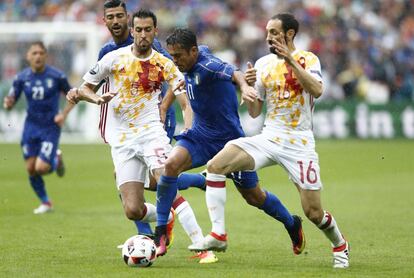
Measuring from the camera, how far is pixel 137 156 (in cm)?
999

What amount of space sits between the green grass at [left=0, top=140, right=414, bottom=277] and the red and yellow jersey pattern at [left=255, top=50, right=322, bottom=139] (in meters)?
1.35

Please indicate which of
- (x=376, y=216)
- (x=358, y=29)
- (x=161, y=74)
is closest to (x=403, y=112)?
(x=358, y=29)

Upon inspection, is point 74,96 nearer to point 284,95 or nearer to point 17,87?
point 284,95

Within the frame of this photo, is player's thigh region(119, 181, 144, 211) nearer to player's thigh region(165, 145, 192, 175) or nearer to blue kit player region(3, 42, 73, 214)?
player's thigh region(165, 145, 192, 175)

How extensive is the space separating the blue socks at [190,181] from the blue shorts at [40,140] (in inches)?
195

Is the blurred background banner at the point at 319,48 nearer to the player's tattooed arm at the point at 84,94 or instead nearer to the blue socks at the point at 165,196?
the player's tattooed arm at the point at 84,94

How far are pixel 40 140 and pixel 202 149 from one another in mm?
6441

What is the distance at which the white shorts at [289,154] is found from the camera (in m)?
9.31

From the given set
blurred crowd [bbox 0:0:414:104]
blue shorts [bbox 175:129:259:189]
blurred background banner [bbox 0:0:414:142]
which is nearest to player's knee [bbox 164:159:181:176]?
blue shorts [bbox 175:129:259:189]

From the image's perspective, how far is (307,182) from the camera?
9.26 meters

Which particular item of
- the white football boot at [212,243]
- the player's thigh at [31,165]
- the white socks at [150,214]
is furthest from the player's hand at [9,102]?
the white football boot at [212,243]

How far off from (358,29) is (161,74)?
22163 millimetres

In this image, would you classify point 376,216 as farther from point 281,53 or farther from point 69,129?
point 69,129

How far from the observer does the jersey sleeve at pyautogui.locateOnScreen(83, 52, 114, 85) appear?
9945 millimetres
